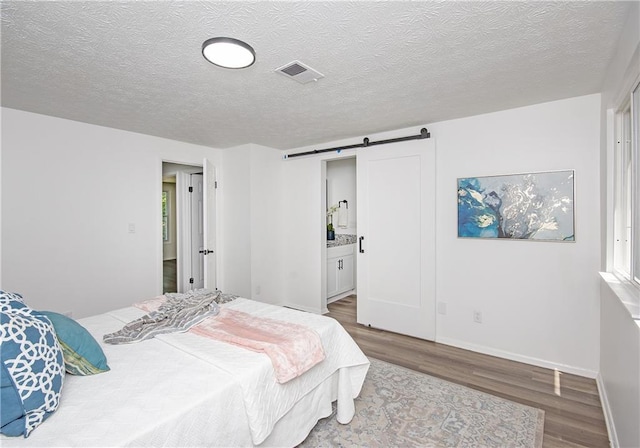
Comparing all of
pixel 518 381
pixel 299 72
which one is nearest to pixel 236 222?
pixel 299 72

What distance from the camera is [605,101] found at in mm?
2436

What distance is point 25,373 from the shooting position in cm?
111

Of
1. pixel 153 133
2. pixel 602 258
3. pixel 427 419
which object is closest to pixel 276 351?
pixel 427 419

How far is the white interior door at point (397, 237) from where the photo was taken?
352cm

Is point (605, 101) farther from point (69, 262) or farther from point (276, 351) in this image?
point (69, 262)

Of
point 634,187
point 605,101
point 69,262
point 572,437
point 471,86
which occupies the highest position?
point 471,86

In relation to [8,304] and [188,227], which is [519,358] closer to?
[8,304]

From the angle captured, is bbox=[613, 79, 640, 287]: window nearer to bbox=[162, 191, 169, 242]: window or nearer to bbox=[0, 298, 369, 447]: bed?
bbox=[0, 298, 369, 447]: bed

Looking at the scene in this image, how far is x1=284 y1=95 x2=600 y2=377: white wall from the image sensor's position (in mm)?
2711

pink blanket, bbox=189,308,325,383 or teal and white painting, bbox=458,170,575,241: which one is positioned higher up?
teal and white painting, bbox=458,170,575,241

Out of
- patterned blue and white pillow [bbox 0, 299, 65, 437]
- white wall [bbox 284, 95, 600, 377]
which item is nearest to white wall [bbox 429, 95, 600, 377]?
white wall [bbox 284, 95, 600, 377]

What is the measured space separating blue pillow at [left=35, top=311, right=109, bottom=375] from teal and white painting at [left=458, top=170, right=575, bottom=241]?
3.17 m

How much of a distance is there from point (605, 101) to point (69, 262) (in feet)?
16.8

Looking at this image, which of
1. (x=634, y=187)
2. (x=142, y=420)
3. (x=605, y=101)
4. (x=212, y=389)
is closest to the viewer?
(x=142, y=420)
